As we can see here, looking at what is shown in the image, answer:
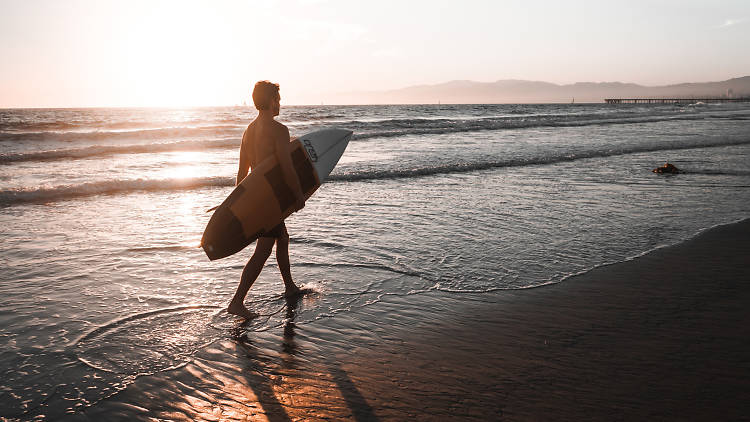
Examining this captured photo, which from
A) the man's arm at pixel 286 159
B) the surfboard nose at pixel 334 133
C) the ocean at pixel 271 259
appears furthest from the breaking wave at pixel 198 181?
the man's arm at pixel 286 159

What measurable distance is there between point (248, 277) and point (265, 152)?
3.52ft

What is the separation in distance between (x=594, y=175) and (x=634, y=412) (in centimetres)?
1044

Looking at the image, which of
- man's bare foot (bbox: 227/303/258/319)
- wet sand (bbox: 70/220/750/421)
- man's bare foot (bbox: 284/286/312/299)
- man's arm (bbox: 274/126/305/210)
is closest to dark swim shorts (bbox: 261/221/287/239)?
man's arm (bbox: 274/126/305/210)

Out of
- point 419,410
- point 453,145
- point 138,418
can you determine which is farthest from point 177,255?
point 453,145

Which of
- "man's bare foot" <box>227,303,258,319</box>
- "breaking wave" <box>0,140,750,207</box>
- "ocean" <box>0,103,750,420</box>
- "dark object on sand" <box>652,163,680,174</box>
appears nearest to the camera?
"ocean" <box>0,103,750,420</box>

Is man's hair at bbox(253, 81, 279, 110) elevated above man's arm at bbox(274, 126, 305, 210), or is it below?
above

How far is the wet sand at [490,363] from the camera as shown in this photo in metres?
2.86

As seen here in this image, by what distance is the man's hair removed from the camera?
430cm

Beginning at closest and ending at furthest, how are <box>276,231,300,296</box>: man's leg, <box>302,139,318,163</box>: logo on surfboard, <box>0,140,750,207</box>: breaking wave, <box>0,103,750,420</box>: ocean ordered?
<box>0,103,750,420</box>: ocean, <box>276,231,300,296</box>: man's leg, <box>302,139,318,163</box>: logo on surfboard, <box>0,140,750,207</box>: breaking wave

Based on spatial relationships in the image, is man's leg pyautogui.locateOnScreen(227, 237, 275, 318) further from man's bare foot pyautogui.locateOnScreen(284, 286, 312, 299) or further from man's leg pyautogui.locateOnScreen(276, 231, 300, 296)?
man's bare foot pyautogui.locateOnScreen(284, 286, 312, 299)

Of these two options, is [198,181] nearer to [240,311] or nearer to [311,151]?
Answer: [311,151]

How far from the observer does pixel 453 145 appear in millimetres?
21641

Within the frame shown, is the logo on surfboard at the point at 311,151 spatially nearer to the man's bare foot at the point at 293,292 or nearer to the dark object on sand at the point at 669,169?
the man's bare foot at the point at 293,292

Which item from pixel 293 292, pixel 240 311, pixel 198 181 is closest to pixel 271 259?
pixel 293 292
